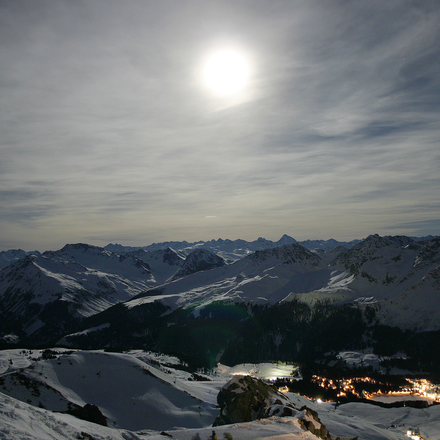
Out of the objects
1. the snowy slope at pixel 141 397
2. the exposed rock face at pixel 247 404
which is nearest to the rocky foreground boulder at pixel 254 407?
the exposed rock face at pixel 247 404

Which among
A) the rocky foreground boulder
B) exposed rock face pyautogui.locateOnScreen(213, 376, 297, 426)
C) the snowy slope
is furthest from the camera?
the snowy slope

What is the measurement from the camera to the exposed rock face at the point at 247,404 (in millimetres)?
60091

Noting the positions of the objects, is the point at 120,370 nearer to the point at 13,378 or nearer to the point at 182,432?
the point at 13,378

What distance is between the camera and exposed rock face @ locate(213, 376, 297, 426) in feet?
197

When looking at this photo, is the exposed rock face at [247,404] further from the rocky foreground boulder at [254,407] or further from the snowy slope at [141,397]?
the snowy slope at [141,397]

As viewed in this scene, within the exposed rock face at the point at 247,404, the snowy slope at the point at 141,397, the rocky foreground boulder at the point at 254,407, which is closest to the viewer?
the rocky foreground boulder at the point at 254,407

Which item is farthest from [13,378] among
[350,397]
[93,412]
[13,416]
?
[350,397]

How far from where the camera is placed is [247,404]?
6384 centimetres

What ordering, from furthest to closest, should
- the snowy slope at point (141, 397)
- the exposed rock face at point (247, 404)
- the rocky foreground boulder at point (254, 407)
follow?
the snowy slope at point (141, 397)
the exposed rock face at point (247, 404)
the rocky foreground boulder at point (254, 407)

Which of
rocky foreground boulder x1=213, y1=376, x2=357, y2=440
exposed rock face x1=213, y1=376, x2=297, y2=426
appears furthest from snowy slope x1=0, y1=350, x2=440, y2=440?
exposed rock face x1=213, y1=376, x2=297, y2=426

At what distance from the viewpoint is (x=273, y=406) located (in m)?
60.9

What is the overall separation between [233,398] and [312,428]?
1914cm

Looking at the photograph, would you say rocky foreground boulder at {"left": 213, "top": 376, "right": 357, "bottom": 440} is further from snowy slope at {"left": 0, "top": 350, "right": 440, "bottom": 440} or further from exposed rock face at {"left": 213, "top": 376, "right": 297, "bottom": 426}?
snowy slope at {"left": 0, "top": 350, "right": 440, "bottom": 440}

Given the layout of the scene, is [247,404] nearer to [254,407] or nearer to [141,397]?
[254,407]
